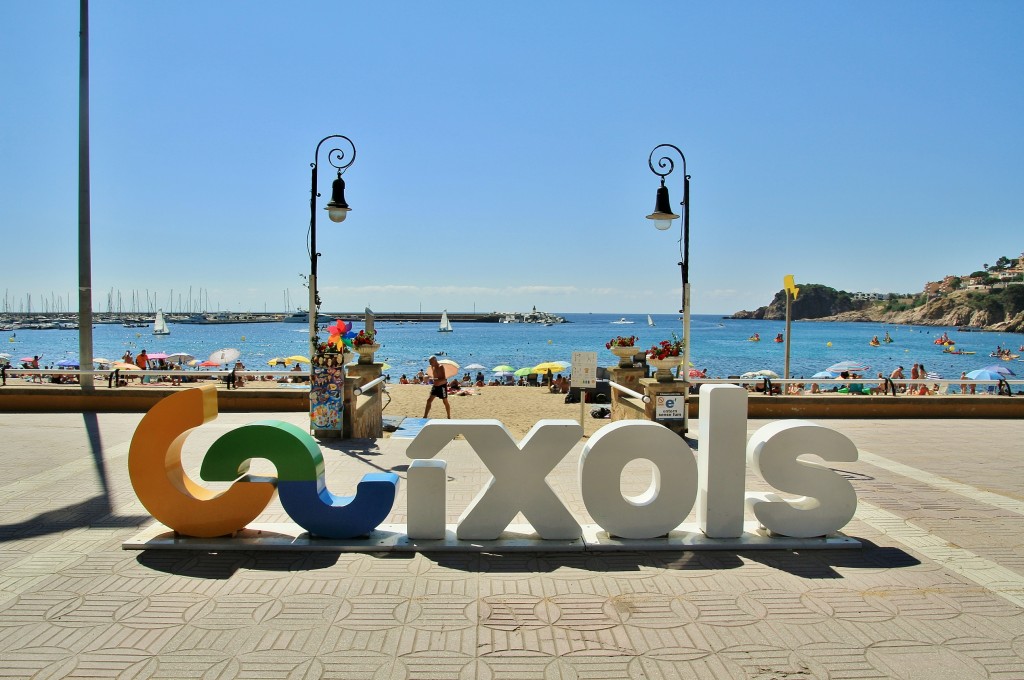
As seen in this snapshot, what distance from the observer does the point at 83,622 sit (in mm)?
4164

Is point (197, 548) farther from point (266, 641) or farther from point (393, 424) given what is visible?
point (393, 424)

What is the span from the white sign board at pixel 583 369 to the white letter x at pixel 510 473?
582 cm

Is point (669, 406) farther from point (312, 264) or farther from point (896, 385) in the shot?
point (896, 385)

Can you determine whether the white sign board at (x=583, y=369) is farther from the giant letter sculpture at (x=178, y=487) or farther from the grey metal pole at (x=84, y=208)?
the grey metal pole at (x=84, y=208)

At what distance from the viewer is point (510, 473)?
5.67m

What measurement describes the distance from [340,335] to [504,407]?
22.7 feet

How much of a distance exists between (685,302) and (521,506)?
23.3 feet

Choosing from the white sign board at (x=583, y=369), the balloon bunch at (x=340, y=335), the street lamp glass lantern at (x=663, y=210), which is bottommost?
the white sign board at (x=583, y=369)

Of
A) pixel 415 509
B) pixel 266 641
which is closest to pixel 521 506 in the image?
pixel 415 509

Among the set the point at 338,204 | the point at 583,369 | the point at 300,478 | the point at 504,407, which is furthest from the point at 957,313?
the point at 300,478

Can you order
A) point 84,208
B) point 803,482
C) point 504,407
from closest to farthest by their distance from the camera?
point 803,482 < point 84,208 < point 504,407

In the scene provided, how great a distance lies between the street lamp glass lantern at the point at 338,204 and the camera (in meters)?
10.6

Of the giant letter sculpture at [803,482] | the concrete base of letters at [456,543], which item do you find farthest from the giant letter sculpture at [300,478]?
the giant letter sculpture at [803,482]

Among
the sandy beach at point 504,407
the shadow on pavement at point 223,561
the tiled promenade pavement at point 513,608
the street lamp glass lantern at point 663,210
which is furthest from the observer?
the sandy beach at point 504,407
